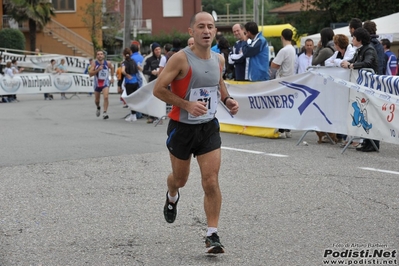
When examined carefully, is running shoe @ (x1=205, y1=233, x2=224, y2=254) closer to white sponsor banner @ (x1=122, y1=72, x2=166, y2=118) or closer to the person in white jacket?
the person in white jacket

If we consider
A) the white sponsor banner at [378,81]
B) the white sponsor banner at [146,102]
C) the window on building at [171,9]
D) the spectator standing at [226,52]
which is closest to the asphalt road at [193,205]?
the white sponsor banner at [378,81]

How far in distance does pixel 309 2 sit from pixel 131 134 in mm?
27476

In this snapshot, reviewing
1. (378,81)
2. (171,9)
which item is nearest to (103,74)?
(378,81)

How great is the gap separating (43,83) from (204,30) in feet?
88.2

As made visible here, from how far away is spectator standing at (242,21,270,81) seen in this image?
13.6 m

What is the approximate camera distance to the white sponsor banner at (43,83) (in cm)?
3000

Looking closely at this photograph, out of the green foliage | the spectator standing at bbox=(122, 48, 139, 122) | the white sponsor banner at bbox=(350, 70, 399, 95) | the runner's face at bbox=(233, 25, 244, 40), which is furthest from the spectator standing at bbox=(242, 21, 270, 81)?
the green foliage

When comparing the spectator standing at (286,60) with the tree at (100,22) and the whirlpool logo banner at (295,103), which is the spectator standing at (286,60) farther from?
the tree at (100,22)

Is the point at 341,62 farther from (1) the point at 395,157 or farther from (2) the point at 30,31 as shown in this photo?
(2) the point at 30,31

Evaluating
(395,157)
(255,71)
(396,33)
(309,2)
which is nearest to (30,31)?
(309,2)

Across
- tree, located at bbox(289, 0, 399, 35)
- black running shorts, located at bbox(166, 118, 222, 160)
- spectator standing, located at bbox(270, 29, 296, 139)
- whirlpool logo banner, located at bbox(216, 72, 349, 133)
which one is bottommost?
whirlpool logo banner, located at bbox(216, 72, 349, 133)

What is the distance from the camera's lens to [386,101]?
10836mm

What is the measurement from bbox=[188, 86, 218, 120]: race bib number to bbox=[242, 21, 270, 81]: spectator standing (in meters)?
7.60

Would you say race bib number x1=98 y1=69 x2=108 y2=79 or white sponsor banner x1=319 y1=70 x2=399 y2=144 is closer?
white sponsor banner x1=319 y1=70 x2=399 y2=144
